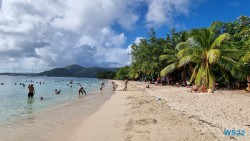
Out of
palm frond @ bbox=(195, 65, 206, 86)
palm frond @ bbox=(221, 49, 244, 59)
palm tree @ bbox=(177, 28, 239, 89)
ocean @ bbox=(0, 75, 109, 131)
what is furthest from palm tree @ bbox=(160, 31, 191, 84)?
palm frond @ bbox=(221, 49, 244, 59)

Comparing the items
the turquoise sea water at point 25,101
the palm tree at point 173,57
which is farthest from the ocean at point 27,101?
the palm tree at point 173,57

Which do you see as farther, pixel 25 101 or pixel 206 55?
pixel 25 101

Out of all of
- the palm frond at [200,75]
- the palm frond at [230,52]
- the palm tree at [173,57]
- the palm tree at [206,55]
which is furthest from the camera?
the palm tree at [173,57]

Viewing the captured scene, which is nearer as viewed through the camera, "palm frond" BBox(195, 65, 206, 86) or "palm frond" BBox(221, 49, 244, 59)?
"palm frond" BBox(221, 49, 244, 59)

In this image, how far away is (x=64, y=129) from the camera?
9.55 m

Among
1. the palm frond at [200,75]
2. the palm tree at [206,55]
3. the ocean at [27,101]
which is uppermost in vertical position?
the palm tree at [206,55]

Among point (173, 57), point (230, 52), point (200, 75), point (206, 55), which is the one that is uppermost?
point (173, 57)

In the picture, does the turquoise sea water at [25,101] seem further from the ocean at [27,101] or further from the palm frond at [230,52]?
the palm frond at [230,52]

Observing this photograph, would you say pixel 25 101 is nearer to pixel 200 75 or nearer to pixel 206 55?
pixel 200 75


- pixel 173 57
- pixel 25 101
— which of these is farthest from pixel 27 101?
pixel 173 57

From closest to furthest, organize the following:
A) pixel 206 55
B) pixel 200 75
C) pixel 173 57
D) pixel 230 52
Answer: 1. pixel 230 52
2. pixel 200 75
3. pixel 206 55
4. pixel 173 57

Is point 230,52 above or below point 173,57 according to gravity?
below

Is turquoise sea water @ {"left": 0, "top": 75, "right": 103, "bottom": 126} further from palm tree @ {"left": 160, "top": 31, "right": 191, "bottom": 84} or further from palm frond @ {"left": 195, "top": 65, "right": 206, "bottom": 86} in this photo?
palm frond @ {"left": 195, "top": 65, "right": 206, "bottom": 86}

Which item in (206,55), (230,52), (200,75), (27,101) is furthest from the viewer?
(27,101)
